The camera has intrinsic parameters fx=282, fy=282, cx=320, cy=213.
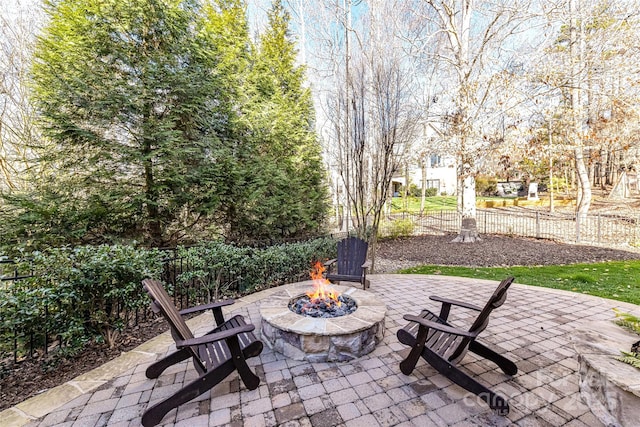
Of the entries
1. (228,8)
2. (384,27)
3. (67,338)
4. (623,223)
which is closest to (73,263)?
(67,338)

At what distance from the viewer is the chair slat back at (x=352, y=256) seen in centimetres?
473

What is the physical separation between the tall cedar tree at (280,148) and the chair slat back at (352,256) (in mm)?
2346

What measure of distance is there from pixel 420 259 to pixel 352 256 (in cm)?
360

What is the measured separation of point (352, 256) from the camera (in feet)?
15.7

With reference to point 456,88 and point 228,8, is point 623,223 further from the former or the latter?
point 228,8

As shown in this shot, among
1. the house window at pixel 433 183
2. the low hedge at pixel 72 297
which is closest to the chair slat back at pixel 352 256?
the low hedge at pixel 72 297

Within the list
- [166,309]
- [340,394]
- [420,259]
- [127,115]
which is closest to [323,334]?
[340,394]

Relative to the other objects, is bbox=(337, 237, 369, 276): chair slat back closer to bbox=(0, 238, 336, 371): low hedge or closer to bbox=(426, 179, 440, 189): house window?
bbox=(0, 238, 336, 371): low hedge

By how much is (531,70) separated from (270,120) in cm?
741

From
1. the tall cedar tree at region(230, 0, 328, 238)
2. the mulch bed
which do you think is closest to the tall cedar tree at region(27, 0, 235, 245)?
the tall cedar tree at region(230, 0, 328, 238)

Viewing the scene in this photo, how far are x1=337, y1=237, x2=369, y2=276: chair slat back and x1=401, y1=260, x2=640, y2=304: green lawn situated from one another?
81.6 inches

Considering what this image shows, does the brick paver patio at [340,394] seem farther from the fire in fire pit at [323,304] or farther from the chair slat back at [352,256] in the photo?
the chair slat back at [352,256]

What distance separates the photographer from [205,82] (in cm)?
564

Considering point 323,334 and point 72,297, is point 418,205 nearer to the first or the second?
point 323,334
